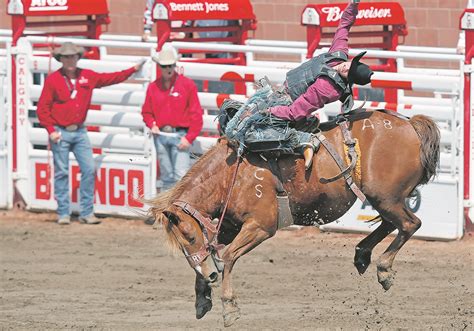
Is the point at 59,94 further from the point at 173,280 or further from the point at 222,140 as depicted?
the point at 222,140

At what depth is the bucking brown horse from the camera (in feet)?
26.1

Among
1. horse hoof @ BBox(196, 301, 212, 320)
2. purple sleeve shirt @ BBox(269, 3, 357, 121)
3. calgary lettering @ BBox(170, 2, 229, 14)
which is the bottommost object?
horse hoof @ BBox(196, 301, 212, 320)

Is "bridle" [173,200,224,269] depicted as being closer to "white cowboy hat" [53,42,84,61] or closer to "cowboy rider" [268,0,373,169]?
"cowboy rider" [268,0,373,169]

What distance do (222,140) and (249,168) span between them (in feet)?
0.91

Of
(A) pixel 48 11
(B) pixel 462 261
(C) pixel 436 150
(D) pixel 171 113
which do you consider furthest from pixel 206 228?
(A) pixel 48 11

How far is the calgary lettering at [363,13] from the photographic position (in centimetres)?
1205

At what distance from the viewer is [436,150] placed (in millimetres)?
8492

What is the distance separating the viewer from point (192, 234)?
789cm

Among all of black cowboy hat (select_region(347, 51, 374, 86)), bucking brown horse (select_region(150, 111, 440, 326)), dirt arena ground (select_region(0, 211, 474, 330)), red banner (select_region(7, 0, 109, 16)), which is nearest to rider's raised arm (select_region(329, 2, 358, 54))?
black cowboy hat (select_region(347, 51, 374, 86))

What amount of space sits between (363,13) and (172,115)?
211cm

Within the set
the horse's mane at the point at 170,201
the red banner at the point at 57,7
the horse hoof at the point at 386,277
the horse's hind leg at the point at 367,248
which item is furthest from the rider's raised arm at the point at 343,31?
the red banner at the point at 57,7

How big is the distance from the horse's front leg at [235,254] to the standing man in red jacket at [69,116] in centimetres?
471

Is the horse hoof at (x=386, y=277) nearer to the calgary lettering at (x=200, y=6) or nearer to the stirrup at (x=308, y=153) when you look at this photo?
the stirrup at (x=308, y=153)

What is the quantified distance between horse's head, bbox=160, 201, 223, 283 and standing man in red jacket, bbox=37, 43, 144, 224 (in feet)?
15.5
